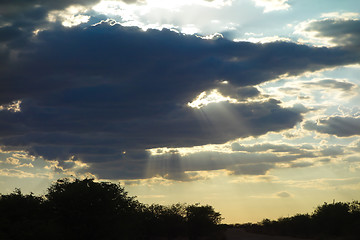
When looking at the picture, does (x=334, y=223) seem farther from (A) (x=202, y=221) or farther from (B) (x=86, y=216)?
Answer: (B) (x=86, y=216)

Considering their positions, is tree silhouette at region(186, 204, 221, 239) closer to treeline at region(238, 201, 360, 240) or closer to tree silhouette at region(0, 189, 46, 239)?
treeline at region(238, 201, 360, 240)

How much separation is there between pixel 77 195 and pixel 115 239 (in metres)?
7.98

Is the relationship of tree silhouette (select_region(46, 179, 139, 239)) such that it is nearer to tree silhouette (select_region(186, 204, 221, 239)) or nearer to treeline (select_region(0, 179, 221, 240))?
treeline (select_region(0, 179, 221, 240))

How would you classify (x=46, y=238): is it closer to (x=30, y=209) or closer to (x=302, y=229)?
(x=30, y=209)

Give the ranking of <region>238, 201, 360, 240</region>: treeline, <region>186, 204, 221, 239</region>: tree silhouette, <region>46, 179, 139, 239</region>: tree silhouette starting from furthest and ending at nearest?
<region>186, 204, 221, 239</region>: tree silhouette
<region>238, 201, 360, 240</region>: treeline
<region>46, 179, 139, 239</region>: tree silhouette

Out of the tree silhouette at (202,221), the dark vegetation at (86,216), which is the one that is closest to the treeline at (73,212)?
the dark vegetation at (86,216)

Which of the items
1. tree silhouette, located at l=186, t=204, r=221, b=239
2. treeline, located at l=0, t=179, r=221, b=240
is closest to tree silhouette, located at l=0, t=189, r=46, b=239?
treeline, located at l=0, t=179, r=221, b=240

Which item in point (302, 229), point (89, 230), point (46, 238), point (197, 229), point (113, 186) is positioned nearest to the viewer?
point (46, 238)

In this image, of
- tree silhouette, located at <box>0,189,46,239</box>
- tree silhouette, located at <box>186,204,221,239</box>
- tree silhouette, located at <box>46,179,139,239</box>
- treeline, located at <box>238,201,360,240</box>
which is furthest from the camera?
tree silhouette, located at <box>186,204,221,239</box>

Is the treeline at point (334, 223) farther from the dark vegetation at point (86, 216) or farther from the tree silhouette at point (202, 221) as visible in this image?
the tree silhouette at point (202, 221)

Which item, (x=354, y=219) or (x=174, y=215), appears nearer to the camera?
(x=354, y=219)

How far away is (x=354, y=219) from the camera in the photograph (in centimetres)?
6488

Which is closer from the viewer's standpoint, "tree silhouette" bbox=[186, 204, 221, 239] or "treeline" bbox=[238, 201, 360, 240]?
"treeline" bbox=[238, 201, 360, 240]

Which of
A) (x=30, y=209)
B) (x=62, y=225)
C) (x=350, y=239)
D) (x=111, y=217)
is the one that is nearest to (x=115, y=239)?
(x=111, y=217)
